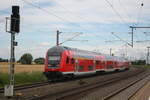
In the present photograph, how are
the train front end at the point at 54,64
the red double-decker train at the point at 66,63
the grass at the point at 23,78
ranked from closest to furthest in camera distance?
1. the grass at the point at 23,78
2. the train front end at the point at 54,64
3. the red double-decker train at the point at 66,63

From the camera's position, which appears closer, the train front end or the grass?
the grass

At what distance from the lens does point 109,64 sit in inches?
2206

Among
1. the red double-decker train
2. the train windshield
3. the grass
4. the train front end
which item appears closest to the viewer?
the grass

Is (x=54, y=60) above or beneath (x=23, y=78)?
above

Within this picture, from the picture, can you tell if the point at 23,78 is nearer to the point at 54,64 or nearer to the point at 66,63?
the point at 54,64

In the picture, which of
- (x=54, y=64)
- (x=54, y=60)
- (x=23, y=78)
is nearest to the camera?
(x=54, y=64)

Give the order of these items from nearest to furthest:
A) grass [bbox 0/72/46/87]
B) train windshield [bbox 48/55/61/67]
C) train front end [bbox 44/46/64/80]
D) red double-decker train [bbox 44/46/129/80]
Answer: grass [bbox 0/72/46/87], train front end [bbox 44/46/64/80], red double-decker train [bbox 44/46/129/80], train windshield [bbox 48/55/61/67]

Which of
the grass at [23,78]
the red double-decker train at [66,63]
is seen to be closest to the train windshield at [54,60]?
the red double-decker train at [66,63]

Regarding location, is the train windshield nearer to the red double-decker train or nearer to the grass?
the red double-decker train

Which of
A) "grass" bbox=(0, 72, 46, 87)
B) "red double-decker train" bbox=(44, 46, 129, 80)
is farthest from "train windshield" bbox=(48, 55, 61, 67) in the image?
"grass" bbox=(0, 72, 46, 87)

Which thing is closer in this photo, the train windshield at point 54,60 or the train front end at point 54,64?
the train front end at point 54,64

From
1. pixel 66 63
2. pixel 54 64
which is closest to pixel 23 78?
pixel 54 64

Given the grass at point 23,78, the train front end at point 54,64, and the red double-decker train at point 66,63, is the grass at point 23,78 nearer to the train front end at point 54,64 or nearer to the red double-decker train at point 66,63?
the red double-decker train at point 66,63

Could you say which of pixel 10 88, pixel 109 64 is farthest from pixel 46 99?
pixel 109 64
